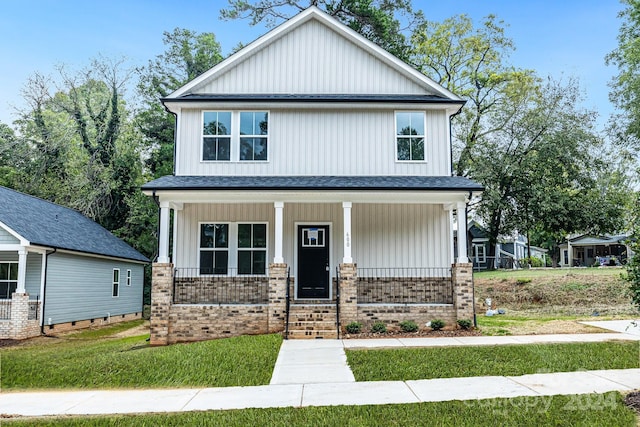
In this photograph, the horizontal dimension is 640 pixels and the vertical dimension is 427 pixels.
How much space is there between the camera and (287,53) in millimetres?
15016

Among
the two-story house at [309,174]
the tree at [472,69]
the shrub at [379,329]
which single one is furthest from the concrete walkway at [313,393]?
the tree at [472,69]

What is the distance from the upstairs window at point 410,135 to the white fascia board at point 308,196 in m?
1.90

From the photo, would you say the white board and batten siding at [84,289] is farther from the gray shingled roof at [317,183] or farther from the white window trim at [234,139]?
the white window trim at [234,139]

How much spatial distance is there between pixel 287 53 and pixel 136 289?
42.8 feet

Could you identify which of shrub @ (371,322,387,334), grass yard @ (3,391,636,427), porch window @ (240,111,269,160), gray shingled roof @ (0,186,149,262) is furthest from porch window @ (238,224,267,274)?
grass yard @ (3,391,636,427)

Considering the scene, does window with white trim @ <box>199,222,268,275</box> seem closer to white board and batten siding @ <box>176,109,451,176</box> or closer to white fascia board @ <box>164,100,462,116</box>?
white board and batten siding @ <box>176,109,451,176</box>

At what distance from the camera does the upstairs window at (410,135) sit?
1438 centimetres

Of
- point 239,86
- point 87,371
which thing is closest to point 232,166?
point 239,86

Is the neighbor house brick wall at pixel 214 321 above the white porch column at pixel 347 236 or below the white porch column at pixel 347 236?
below

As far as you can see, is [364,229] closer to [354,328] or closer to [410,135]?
[410,135]

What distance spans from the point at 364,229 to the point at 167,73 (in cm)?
1949

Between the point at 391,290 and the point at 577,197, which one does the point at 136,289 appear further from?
the point at 577,197

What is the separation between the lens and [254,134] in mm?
14359

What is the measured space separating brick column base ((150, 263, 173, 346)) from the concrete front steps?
3.04 meters
